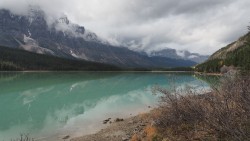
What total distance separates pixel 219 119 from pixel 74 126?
97.2 feet

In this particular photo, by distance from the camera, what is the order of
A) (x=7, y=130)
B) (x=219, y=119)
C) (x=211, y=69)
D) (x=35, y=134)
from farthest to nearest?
(x=211, y=69) → (x=7, y=130) → (x=35, y=134) → (x=219, y=119)

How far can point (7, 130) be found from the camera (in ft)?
124

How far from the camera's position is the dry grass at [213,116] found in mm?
12697

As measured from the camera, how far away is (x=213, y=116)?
13.2 metres

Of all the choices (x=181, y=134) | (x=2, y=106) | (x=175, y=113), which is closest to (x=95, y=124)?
(x=175, y=113)

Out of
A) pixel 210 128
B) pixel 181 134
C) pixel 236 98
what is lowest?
pixel 181 134

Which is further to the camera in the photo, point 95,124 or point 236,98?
point 95,124

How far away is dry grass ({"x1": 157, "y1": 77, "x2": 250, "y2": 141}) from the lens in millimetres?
12697

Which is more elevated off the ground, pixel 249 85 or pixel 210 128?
pixel 249 85

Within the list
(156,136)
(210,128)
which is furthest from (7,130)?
(210,128)

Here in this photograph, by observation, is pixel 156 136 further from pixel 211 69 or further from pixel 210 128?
pixel 211 69

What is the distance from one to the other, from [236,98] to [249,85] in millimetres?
1035

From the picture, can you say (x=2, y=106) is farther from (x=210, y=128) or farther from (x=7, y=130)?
(x=210, y=128)

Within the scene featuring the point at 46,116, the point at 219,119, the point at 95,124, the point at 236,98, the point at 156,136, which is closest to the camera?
the point at 219,119
